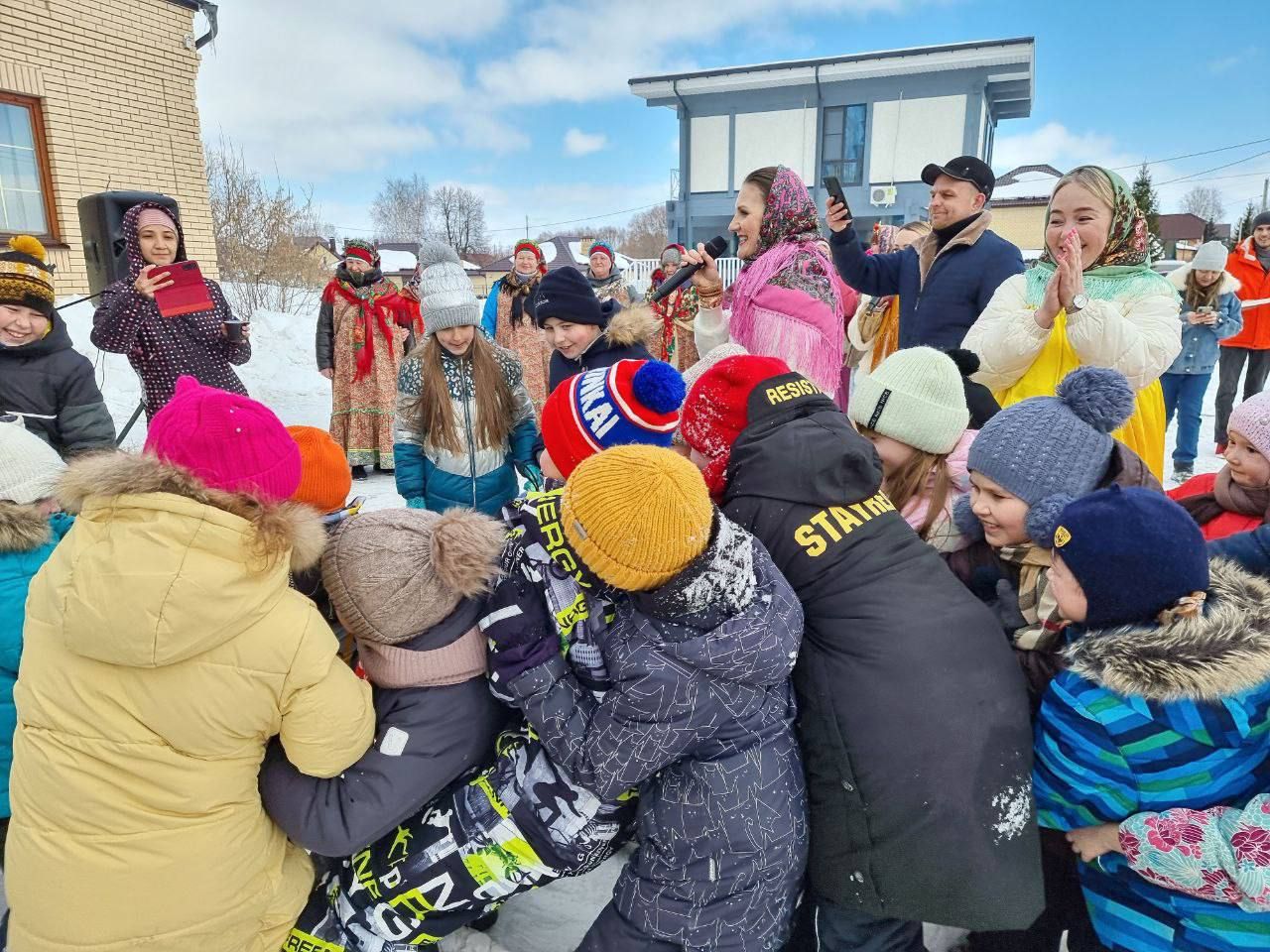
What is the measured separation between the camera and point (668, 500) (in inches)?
48.5

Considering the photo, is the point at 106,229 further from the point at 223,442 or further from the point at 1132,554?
the point at 1132,554

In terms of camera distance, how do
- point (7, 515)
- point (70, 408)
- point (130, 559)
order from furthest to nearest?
point (70, 408)
point (7, 515)
point (130, 559)

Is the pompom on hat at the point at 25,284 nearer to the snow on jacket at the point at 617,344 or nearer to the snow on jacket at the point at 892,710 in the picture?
the snow on jacket at the point at 617,344

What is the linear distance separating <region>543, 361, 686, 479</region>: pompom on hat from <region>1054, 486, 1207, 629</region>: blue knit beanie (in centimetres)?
99

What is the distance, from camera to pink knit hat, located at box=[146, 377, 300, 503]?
133 centimetres

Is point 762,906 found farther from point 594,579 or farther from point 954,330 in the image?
point 954,330

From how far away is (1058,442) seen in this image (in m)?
1.64

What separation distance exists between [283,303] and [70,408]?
1095 cm

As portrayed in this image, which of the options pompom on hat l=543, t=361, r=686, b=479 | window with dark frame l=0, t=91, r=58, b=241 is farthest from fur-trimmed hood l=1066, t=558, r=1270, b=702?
window with dark frame l=0, t=91, r=58, b=241

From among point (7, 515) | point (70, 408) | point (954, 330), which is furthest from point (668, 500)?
point (70, 408)

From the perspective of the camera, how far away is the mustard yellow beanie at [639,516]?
123 centimetres

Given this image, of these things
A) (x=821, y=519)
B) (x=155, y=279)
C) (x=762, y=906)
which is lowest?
(x=762, y=906)

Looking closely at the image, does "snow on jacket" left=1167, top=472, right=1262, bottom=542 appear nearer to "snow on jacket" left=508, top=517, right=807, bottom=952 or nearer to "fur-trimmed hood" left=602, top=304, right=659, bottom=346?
"snow on jacket" left=508, top=517, right=807, bottom=952

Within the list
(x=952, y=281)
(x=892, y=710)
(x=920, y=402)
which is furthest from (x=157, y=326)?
(x=892, y=710)
